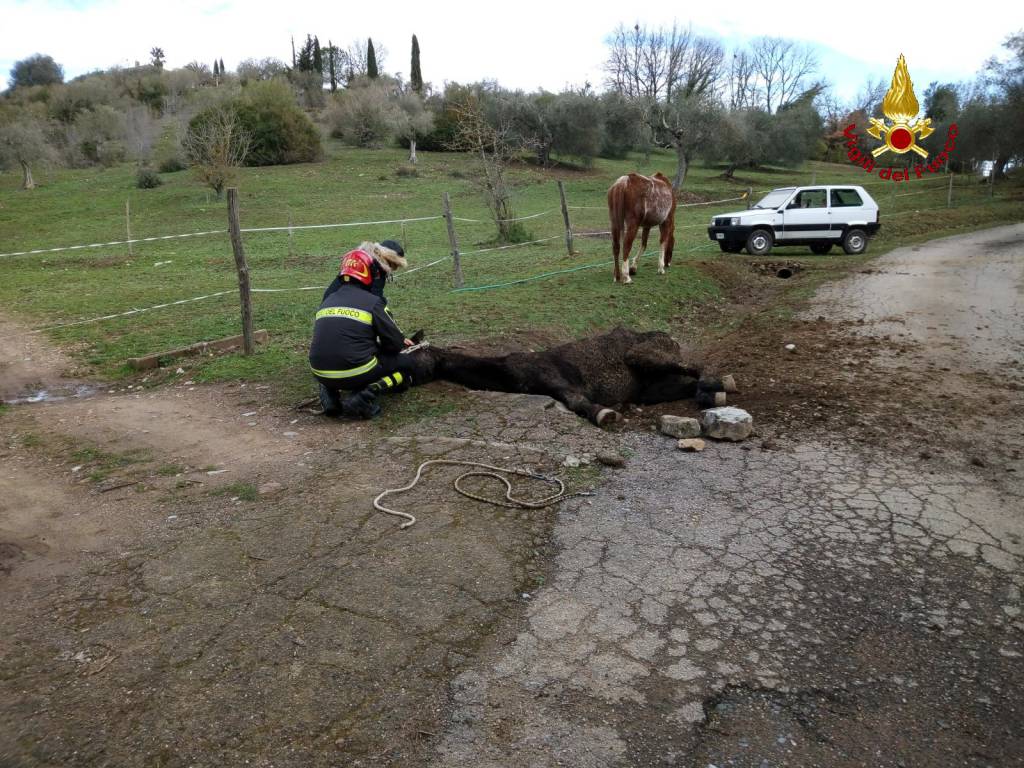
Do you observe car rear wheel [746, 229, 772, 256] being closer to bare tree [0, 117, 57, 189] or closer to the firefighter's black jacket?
the firefighter's black jacket

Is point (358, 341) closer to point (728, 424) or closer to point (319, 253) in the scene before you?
point (728, 424)

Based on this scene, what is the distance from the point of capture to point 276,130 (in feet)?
129

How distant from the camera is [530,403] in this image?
6.21 metres

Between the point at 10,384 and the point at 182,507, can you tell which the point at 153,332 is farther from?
the point at 182,507

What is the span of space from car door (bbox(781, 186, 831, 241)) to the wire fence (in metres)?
1.92

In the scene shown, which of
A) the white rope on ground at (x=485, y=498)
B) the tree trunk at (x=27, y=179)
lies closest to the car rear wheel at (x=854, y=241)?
the white rope on ground at (x=485, y=498)

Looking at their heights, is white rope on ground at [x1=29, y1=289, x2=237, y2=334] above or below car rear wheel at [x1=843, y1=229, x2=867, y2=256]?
below

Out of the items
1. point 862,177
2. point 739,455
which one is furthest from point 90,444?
point 862,177

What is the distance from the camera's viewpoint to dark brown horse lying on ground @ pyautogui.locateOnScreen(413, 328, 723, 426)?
6484mm

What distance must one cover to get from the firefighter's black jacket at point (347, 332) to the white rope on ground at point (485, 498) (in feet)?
4.18

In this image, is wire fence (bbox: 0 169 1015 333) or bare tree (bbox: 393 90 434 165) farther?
bare tree (bbox: 393 90 434 165)

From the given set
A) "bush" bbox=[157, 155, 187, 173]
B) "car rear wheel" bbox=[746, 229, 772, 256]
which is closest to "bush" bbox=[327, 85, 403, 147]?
"bush" bbox=[157, 155, 187, 173]

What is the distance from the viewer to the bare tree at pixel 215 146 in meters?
28.5

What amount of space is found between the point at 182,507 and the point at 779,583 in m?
3.61
